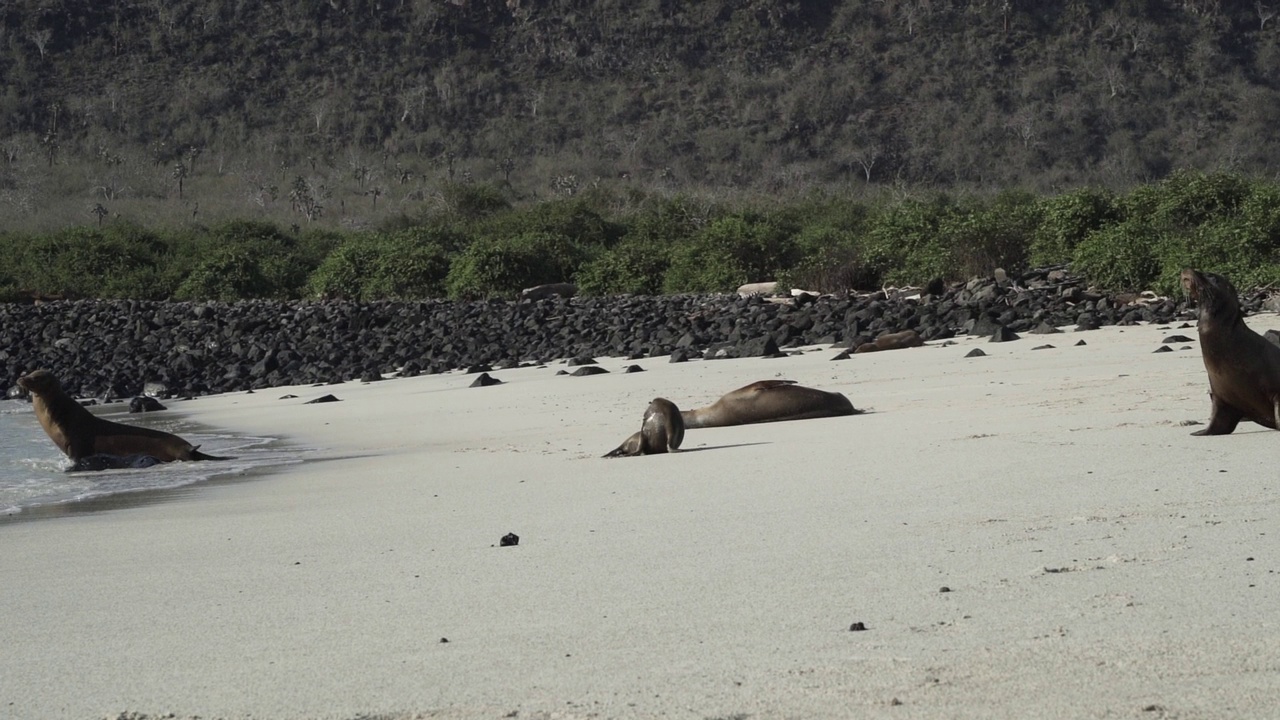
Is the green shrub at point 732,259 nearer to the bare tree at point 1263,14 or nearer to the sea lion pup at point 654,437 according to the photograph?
the sea lion pup at point 654,437

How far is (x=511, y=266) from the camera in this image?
34.9m

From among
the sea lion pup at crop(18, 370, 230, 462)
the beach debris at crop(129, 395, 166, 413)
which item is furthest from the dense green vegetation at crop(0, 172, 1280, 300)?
the sea lion pup at crop(18, 370, 230, 462)

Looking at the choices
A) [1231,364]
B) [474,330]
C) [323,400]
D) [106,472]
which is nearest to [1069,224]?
[474,330]

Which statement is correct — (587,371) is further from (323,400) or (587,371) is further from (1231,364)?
(1231,364)

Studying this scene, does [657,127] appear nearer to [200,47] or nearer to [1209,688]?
[200,47]

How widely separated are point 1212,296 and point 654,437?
3010 mm

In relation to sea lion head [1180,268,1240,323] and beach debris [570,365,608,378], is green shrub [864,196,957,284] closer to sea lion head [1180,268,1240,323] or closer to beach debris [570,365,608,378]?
beach debris [570,365,608,378]

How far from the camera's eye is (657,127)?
288 ft

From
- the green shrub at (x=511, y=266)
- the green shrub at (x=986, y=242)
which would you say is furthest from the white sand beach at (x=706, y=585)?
the green shrub at (x=511, y=266)

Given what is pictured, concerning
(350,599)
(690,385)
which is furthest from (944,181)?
(350,599)

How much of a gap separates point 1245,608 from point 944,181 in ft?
269

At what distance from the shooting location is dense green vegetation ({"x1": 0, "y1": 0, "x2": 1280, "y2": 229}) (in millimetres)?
81875

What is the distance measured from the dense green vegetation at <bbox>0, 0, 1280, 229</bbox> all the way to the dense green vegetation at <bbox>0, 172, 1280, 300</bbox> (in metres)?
25.5

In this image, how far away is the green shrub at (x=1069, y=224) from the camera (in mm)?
23531
